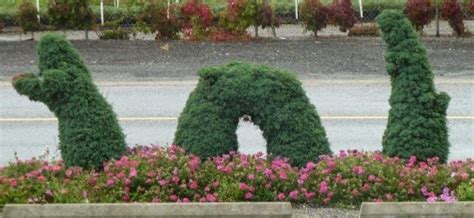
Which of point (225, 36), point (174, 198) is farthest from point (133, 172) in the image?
point (225, 36)

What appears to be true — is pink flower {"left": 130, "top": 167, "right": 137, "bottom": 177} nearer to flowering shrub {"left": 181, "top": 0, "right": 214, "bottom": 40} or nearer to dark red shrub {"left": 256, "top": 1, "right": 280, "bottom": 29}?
flowering shrub {"left": 181, "top": 0, "right": 214, "bottom": 40}

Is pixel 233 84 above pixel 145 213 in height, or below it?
above

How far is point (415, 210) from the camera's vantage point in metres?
7.36

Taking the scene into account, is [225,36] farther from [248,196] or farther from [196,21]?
[248,196]

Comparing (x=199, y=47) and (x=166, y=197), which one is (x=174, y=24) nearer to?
(x=199, y=47)

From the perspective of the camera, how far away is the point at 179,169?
27.0 feet

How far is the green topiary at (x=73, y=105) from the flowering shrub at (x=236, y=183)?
23cm

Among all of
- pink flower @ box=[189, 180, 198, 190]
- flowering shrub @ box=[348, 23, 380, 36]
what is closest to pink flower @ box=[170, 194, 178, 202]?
pink flower @ box=[189, 180, 198, 190]

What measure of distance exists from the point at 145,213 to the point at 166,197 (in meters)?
0.76

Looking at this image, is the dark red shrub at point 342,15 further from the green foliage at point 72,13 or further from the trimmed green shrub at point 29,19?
the trimmed green shrub at point 29,19

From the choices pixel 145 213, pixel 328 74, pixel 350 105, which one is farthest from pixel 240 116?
pixel 328 74

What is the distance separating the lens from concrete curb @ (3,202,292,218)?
7.29 m

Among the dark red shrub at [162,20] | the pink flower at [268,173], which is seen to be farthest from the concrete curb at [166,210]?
the dark red shrub at [162,20]

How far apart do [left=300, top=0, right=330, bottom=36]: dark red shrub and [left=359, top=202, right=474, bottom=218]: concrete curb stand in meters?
15.2
